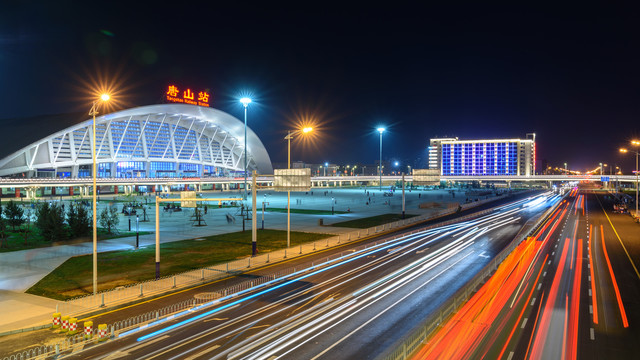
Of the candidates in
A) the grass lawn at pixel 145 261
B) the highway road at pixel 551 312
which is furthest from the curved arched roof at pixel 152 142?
the highway road at pixel 551 312

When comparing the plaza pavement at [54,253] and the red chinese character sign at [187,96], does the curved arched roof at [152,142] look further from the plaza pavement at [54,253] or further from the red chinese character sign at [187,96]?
the plaza pavement at [54,253]

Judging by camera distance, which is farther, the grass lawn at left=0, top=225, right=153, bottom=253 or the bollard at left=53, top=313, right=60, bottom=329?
the grass lawn at left=0, top=225, right=153, bottom=253

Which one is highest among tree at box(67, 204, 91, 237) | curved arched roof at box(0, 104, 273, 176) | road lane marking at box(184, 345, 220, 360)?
curved arched roof at box(0, 104, 273, 176)

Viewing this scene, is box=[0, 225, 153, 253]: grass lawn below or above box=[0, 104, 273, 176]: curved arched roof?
below

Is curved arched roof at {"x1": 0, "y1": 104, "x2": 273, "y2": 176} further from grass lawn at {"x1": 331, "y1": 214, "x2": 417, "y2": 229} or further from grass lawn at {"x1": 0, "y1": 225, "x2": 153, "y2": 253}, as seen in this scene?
grass lawn at {"x1": 331, "y1": 214, "x2": 417, "y2": 229}

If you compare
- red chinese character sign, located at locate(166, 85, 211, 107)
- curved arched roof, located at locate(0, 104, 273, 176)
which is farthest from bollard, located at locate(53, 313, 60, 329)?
red chinese character sign, located at locate(166, 85, 211, 107)

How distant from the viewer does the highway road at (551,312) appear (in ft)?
44.1

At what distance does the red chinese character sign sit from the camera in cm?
12031

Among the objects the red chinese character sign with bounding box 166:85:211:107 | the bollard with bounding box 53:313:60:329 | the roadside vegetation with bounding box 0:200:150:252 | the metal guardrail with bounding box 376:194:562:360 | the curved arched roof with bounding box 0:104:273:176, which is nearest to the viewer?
the metal guardrail with bounding box 376:194:562:360

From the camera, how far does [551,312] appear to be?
17250mm

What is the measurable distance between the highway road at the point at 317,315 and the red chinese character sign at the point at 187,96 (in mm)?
107285

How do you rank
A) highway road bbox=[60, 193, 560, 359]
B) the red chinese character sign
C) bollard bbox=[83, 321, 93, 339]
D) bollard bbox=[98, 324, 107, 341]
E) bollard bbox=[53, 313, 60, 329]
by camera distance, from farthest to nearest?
1. the red chinese character sign
2. bollard bbox=[53, 313, 60, 329]
3. bollard bbox=[83, 321, 93, 339]
4. bollard bbox=[98, 324, 107, 341]
5. highway road bbox=[60, 193, 560, 359]

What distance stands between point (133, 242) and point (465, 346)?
104ft

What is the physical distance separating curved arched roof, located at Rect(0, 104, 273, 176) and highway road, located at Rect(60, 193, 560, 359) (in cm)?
9671
